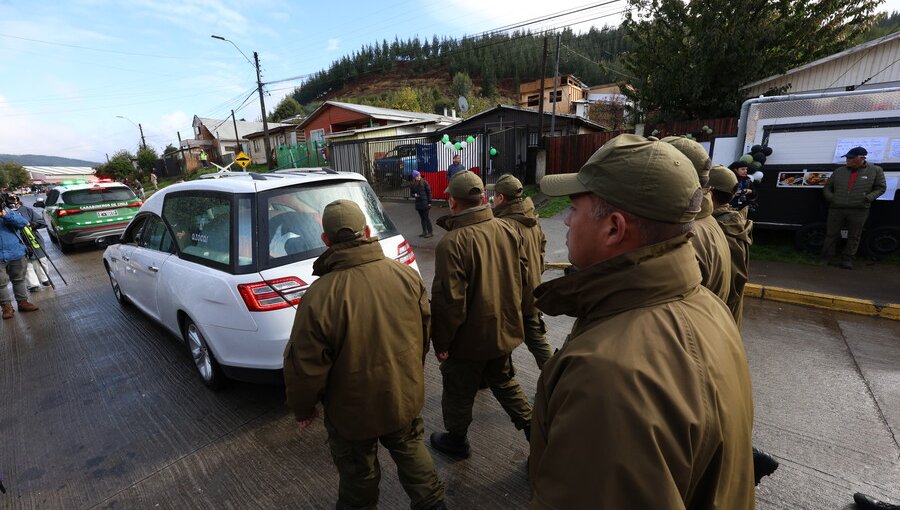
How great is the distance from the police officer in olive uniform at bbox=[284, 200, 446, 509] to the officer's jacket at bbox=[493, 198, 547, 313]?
1339mm

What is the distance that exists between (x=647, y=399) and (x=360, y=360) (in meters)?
1.46

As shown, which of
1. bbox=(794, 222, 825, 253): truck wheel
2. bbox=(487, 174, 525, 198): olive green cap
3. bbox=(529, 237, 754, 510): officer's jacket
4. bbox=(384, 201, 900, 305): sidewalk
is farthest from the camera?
bbox=(794, 222, 825, 253): truck wheel

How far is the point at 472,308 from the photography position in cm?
252

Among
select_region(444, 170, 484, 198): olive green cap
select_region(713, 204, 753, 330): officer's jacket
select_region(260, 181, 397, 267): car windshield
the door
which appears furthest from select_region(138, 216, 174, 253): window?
select_region(713, 204, 753, 330): officer's jacket

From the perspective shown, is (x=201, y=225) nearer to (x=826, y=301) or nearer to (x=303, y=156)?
Answer: (x=826, y=301)

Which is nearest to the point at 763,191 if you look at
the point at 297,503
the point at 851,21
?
the point at 297,503

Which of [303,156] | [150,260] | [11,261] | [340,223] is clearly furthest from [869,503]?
[303,156]

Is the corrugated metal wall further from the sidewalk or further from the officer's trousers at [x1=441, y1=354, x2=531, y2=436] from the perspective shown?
the officer's trousers at [x1=441, y1=354, x2=531, y2=436]

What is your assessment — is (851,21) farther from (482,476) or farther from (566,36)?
(566,36)

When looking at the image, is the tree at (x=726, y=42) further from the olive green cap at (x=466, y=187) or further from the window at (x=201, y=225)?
the window at (x=201, y=225)

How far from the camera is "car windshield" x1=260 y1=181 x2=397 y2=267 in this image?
317 centimetres

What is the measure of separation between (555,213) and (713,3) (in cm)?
749

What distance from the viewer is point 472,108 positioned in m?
55.8

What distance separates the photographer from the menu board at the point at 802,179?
648cm
